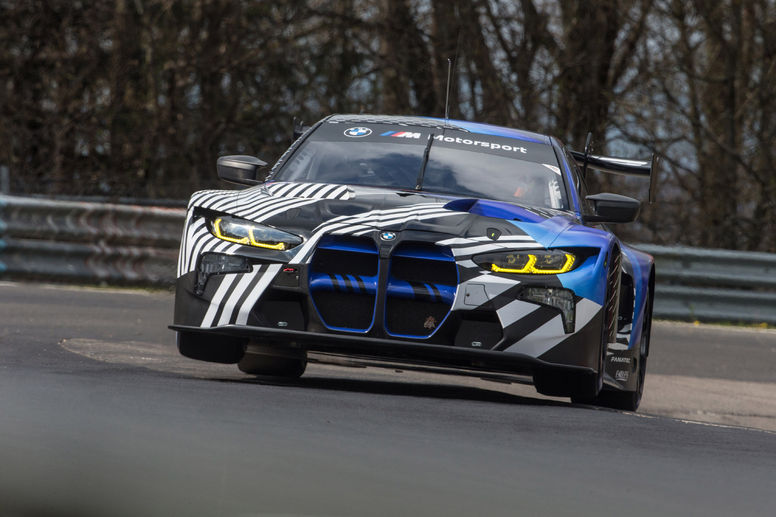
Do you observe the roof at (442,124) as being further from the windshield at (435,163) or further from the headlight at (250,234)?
the headlight at (250,234)

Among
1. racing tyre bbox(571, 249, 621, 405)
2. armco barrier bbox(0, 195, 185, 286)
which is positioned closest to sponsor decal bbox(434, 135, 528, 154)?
racing tyre bbox(571, 249, 621, 405)

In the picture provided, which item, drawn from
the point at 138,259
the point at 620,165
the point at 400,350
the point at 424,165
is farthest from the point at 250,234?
the point at 138,259

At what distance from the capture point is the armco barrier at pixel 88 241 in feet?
45.3

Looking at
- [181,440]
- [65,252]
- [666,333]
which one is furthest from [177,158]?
[181,440]

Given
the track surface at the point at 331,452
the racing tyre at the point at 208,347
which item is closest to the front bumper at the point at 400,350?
the track surface at the point at 331,452

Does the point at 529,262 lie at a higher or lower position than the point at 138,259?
higher

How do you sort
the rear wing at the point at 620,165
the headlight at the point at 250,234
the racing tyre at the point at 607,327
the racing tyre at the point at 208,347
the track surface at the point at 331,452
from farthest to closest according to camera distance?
the rear wing at the point at 620,165 < the racing tyre at the point at 208,347 < the racing tyre at the point at 607,327 < the headlight at the point at 250,234 < the track surface at the point at 331,452

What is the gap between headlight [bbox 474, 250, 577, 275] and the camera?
5977 mm

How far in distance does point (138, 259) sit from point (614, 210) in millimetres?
7876

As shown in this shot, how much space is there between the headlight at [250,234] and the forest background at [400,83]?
486 inches

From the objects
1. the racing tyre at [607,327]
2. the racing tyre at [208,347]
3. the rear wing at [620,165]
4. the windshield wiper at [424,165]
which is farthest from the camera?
the rear wing at [620,165]

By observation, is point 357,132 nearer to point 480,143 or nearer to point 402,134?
point 402,134

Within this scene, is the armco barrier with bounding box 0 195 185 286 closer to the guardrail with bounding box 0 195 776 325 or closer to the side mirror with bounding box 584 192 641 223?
the guardrail with bounding box 0 195 776 325

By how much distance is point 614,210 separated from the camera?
7199 mm
